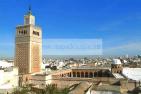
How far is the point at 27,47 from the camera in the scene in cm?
2938

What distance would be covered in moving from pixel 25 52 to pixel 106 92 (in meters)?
13.9

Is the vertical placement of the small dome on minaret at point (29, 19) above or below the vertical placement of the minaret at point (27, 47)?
above

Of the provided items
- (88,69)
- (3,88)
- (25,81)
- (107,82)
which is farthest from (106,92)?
(88,69)

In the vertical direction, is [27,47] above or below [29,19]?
below

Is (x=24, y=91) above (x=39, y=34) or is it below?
below

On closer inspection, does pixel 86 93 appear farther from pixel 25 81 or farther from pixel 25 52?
pixel 25 52

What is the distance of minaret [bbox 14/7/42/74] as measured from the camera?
29312 mm

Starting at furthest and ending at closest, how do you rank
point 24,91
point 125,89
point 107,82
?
point 107,82, point 125,89, point 24,91

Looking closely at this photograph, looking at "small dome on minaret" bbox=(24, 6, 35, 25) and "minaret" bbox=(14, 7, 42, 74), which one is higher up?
"small dome on minaret" bbox=(24, 6, 35, 25)

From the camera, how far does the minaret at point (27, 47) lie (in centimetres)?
2931

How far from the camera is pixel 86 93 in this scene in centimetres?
1808

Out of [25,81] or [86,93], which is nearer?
[86,93]

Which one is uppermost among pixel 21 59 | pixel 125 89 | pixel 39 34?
pixel 39 34

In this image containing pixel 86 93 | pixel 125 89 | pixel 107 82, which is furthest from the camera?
pixel 107 82
